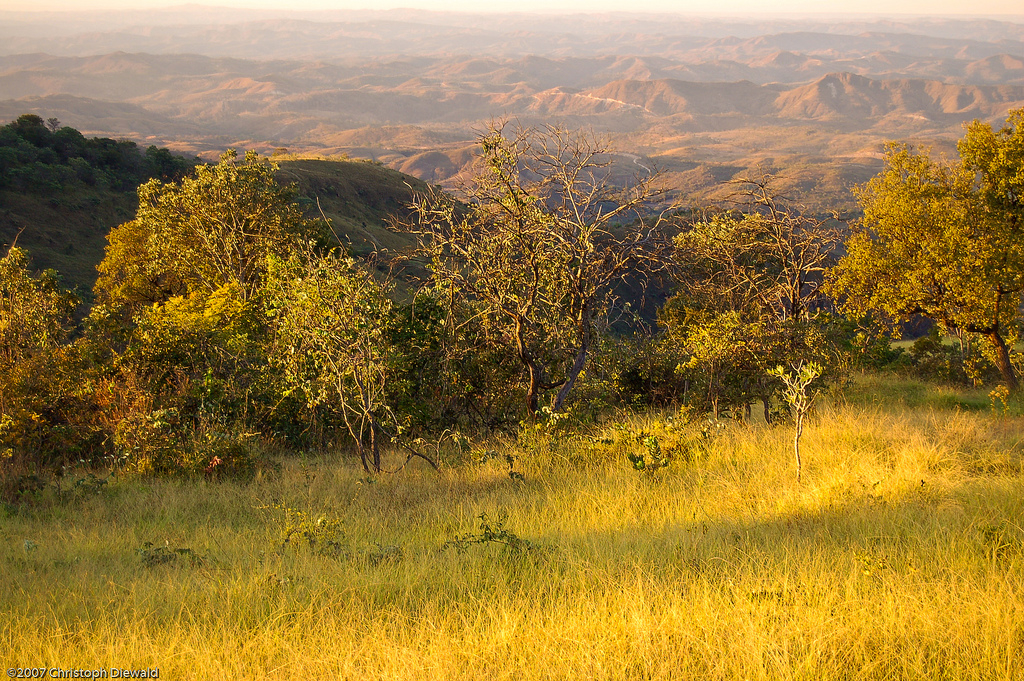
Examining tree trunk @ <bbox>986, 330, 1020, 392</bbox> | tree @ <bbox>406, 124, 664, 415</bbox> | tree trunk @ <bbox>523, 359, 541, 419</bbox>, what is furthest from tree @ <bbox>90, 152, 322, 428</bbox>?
tree trunk @ <bbox>986, 330, 1020, 392</bbox>

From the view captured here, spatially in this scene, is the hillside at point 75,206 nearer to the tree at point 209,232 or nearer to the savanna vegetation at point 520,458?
the tree at point 209,232

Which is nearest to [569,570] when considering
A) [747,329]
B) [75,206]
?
[747,329]

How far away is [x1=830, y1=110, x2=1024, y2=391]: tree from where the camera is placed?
13.6 metres

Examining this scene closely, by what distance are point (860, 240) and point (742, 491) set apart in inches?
424

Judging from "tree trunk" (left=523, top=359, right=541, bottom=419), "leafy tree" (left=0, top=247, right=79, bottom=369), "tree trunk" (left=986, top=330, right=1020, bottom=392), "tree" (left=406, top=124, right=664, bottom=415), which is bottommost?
"tree trunk" (left=986, top=330, right=1020, bottom=392)

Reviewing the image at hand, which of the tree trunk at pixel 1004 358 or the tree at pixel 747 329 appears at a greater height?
the tree at pixel 747 329

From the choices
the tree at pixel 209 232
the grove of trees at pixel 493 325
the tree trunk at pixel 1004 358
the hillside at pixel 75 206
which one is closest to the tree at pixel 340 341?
the grove of trees at pixel 493 325

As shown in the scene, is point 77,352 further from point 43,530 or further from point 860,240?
point 860,240

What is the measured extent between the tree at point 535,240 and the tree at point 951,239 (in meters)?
7.66

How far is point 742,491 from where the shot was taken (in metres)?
6.41

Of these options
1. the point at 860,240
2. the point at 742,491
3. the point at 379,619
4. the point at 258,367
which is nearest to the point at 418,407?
the point at 258,367

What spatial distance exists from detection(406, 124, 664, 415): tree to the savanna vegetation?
0.06 metres

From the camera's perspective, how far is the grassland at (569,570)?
351cm

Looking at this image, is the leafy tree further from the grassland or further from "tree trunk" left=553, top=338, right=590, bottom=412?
"tree trunk" left=553, top=338, right=590, bottom=412
